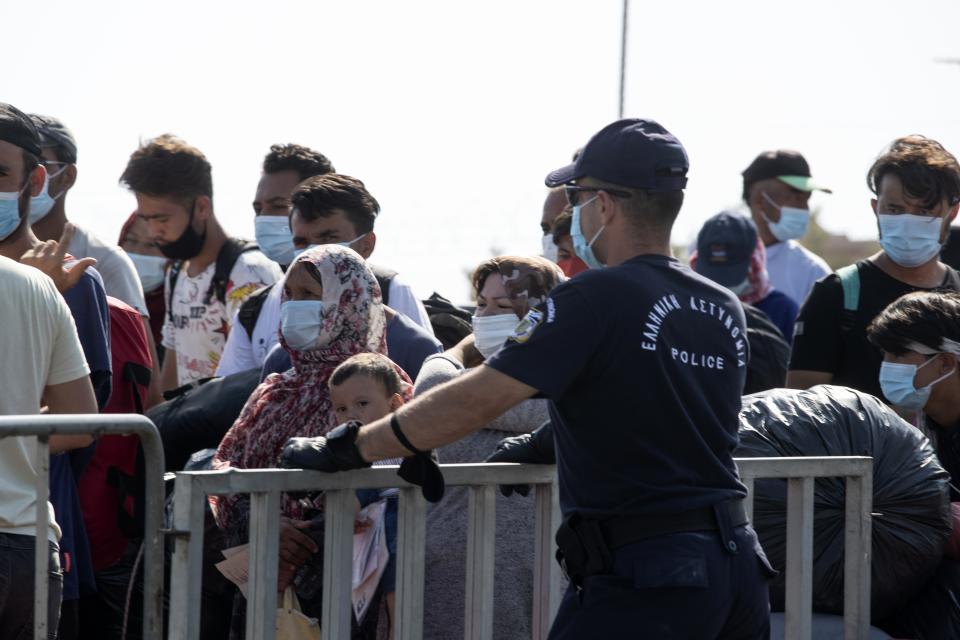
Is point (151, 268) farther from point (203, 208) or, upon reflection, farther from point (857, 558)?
point (857, 558)

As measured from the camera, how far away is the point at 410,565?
134 inches

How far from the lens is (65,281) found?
4059 millimetres

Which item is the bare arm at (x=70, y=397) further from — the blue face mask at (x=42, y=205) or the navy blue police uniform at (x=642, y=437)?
the blue face mask at (x=42, y=205)

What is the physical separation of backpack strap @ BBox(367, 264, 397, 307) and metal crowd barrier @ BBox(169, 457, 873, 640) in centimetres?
145

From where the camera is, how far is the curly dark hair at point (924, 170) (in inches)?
206

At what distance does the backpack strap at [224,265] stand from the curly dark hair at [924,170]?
2.67m

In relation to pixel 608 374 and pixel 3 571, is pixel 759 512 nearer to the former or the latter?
pixel 608 374

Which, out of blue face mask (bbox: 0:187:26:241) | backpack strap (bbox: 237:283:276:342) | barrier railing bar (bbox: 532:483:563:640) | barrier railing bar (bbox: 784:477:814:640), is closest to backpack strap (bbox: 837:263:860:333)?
barrier railing bar (bbox: 784:477:814:640)

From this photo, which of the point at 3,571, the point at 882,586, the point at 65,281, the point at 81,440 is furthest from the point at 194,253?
the point at 882,586

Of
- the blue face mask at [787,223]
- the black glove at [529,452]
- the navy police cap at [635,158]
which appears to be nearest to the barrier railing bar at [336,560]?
the black glove at [529,452]

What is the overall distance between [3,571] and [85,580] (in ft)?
2.24

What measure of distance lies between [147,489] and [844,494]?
207cm

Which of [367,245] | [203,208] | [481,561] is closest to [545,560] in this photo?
[481,561]

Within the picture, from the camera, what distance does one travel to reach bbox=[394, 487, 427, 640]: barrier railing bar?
339cm
